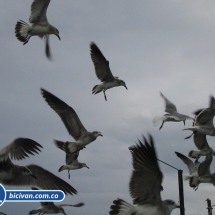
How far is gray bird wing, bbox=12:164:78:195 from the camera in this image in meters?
13.0

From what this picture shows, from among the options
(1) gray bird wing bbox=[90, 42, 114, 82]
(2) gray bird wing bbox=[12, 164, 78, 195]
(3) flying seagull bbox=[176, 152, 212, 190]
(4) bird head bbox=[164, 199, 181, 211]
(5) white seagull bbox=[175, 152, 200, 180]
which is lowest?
(4) bird head bbox=[164, 199, 181, 211]

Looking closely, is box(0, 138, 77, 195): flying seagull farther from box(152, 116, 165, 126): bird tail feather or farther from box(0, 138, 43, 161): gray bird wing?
box(152, 116, 165, 126): bird tail feather

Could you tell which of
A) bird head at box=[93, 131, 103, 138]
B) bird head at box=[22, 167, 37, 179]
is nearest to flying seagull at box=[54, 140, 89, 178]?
bird head at box=[93, 131, 103, 138]

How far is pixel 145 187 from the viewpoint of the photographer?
395 inches

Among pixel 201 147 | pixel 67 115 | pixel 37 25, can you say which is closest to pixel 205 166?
pixel 201 147

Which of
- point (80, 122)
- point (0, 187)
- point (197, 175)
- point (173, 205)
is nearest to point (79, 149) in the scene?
point (80, 122)

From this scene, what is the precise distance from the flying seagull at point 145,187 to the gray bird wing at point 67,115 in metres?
7.25

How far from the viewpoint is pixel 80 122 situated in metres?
17.5

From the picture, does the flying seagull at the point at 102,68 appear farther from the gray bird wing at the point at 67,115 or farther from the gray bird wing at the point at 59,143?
the gray bird wing at the point at 59,143

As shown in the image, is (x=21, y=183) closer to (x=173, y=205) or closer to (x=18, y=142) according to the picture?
(x=18, y=142)

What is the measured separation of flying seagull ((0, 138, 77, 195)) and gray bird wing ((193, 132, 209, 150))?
9430mm

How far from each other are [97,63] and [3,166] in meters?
7.33

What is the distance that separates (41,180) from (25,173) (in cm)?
47

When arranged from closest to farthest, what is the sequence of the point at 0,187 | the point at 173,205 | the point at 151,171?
the point at 151,171
the point at 173,205
the point at 0,187
